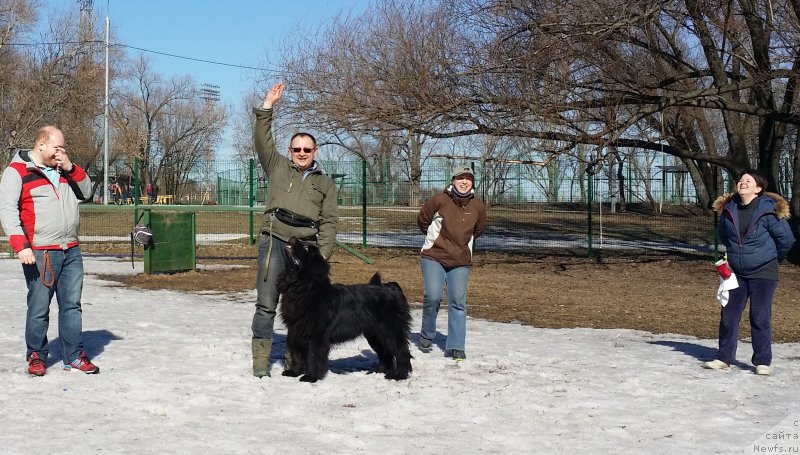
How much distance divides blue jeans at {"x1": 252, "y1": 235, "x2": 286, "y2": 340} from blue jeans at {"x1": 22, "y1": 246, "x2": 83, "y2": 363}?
4.13ft

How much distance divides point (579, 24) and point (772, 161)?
6.73m

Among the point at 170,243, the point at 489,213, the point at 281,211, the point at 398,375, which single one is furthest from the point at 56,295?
the point at 489,213

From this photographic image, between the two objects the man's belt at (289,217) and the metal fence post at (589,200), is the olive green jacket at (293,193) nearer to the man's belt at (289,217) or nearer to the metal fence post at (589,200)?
the man's belt at (289,217)

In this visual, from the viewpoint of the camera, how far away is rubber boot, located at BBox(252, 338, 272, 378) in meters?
6.38

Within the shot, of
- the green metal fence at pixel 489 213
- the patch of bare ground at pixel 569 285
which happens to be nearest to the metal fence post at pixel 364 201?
the green metal fence at pixel 489 213

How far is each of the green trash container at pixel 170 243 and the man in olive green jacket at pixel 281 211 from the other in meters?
7.74

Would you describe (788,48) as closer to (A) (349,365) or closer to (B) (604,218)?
(A) (349,365)

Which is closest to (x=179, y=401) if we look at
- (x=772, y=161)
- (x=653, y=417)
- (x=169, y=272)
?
(x=653, y=417)

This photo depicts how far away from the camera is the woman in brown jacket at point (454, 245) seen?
283 inches

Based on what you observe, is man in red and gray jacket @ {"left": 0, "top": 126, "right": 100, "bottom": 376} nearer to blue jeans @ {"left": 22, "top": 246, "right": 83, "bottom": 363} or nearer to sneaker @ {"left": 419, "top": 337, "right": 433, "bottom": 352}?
blue jeans @ {"left": 22, "top": 246, "right": 83, "bottom": 363}

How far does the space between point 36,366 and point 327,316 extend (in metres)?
2.11

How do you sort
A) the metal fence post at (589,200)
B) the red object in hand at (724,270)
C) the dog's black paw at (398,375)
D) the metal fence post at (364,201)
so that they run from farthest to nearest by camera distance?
the metal fence post at (364,201) < the metal fence post at (589,200) < the red object in hand at (724,270) < the dog's black paw at (398,375)

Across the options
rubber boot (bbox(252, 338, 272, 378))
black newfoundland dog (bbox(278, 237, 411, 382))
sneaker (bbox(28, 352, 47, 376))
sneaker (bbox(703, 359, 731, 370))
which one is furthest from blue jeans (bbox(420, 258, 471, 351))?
sneaker (bbox(28, 352, 47, 376))

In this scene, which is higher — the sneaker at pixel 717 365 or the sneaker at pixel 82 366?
the sneaker at pixel 82 366
